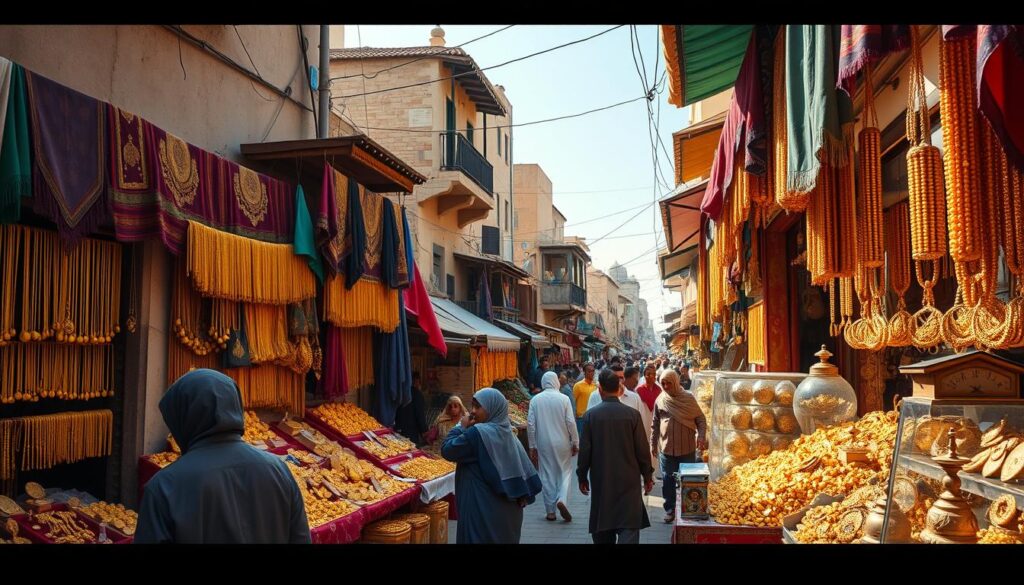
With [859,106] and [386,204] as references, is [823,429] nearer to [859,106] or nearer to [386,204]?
[859,106]

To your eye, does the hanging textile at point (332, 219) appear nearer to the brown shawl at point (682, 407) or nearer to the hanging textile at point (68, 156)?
the hanging textile at point (68, 156)

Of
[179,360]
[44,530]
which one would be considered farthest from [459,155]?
[44,530]

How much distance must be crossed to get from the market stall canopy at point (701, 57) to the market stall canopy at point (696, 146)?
305 centimetres

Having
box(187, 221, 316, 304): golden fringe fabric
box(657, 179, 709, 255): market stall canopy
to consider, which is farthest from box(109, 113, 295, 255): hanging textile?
box(657, 179, 709, 255): market stall canopy

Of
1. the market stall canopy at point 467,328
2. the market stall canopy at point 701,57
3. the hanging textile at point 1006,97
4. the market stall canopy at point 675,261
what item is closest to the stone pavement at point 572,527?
the market stall canopy at point 467,328

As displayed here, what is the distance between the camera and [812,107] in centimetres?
366

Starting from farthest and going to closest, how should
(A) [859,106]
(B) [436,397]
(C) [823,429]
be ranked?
(B) [436,397] < (C) [823,429] < (A) [859,106]

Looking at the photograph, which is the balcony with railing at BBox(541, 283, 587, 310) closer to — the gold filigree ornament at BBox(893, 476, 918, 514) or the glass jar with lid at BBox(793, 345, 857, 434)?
the glass jar with lid at BBox(793, 345, 857, 434)

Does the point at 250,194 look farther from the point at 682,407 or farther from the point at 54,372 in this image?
the point at 682,407

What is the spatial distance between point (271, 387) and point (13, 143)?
3.21 metres

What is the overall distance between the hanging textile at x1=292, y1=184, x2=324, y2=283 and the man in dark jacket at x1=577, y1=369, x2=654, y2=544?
2.83 metres
